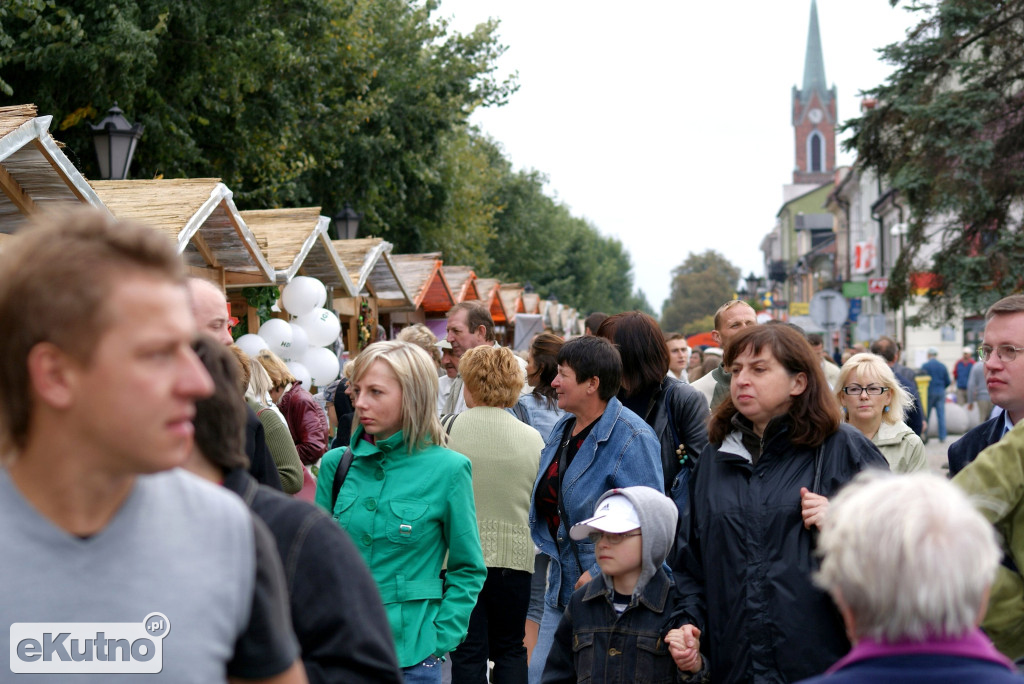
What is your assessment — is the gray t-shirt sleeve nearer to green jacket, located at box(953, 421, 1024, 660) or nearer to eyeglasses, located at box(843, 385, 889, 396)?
green jacket, located at box(953, 421, 1024, 660)

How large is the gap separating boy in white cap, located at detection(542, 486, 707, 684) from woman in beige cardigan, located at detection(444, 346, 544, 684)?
1631mm

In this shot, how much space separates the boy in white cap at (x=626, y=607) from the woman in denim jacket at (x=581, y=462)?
80 cm

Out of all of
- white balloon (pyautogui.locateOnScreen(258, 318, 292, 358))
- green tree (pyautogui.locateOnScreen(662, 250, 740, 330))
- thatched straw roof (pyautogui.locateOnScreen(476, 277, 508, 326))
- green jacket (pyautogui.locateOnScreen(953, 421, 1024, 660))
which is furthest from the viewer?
green tree (pyautogui.locateOnScreen(662, 250, 740, 330))

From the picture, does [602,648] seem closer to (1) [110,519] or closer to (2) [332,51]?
(1) [110,519]

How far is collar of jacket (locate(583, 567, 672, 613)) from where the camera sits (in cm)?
396

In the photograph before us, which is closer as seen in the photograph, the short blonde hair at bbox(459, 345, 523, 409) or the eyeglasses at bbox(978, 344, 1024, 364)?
the eyeglasses at bbox(978, 344, 1024, 364)

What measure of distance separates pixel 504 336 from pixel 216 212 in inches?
669

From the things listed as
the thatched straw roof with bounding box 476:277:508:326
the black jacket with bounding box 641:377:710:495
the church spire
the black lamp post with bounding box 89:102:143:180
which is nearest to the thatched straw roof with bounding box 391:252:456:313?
the thatched straw roof with bounding box 476:277:508:326

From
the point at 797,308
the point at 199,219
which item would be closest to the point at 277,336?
the point at 199,219

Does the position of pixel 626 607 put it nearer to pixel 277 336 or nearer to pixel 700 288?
pixel 277 336

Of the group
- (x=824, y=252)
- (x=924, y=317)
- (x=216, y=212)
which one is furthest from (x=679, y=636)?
(x=824, y=252)

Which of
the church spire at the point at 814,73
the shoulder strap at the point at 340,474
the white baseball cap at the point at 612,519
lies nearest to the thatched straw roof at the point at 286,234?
the shoulder strap at the point at 340,474

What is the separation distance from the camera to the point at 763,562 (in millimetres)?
3645

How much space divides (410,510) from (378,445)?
28cm
